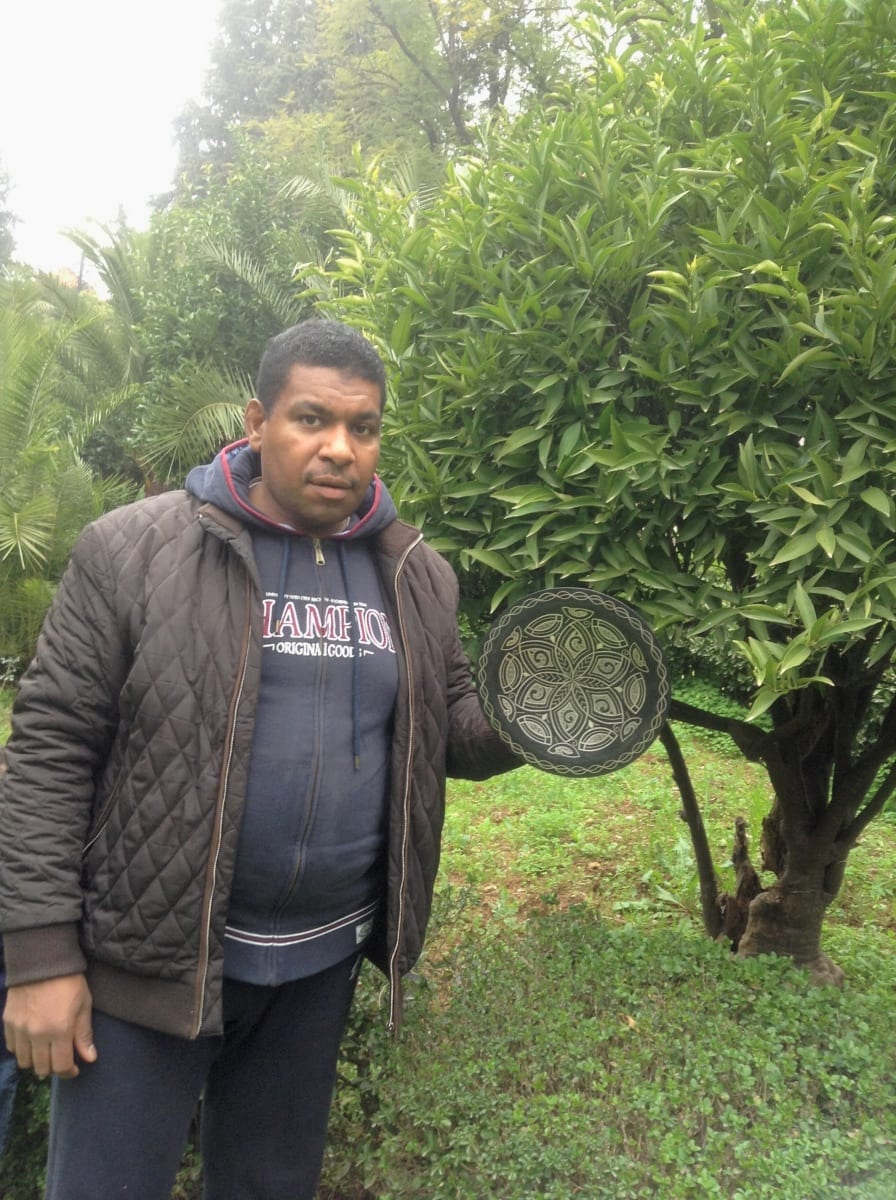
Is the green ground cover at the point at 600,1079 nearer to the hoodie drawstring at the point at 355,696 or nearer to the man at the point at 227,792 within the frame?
the man at the point at 227,792

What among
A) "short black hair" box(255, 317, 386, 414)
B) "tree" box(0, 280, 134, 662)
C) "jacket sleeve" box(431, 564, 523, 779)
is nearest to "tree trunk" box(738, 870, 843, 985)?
"jacket sleeve" box(431, 564, 523, 779)

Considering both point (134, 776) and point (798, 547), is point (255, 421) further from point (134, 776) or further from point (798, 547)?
point (798, 547)

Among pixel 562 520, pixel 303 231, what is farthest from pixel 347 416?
pixel 303 231

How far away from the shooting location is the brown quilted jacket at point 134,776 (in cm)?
164

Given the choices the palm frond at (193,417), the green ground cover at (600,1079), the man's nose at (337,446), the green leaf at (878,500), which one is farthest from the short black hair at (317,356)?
the palm frond at (193,417)

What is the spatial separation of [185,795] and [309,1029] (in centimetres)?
65

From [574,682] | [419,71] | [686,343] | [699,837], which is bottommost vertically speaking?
[699,837]

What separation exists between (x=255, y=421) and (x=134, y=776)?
0.74m

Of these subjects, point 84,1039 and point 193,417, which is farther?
point 193,417

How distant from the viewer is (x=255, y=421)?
191 cm

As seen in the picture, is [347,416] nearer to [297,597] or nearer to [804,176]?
[297,597]

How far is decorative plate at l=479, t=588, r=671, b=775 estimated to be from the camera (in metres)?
2.09

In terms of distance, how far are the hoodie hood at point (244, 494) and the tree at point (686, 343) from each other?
0.31m

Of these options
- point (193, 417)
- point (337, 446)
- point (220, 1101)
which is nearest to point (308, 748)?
point (337, 446)
